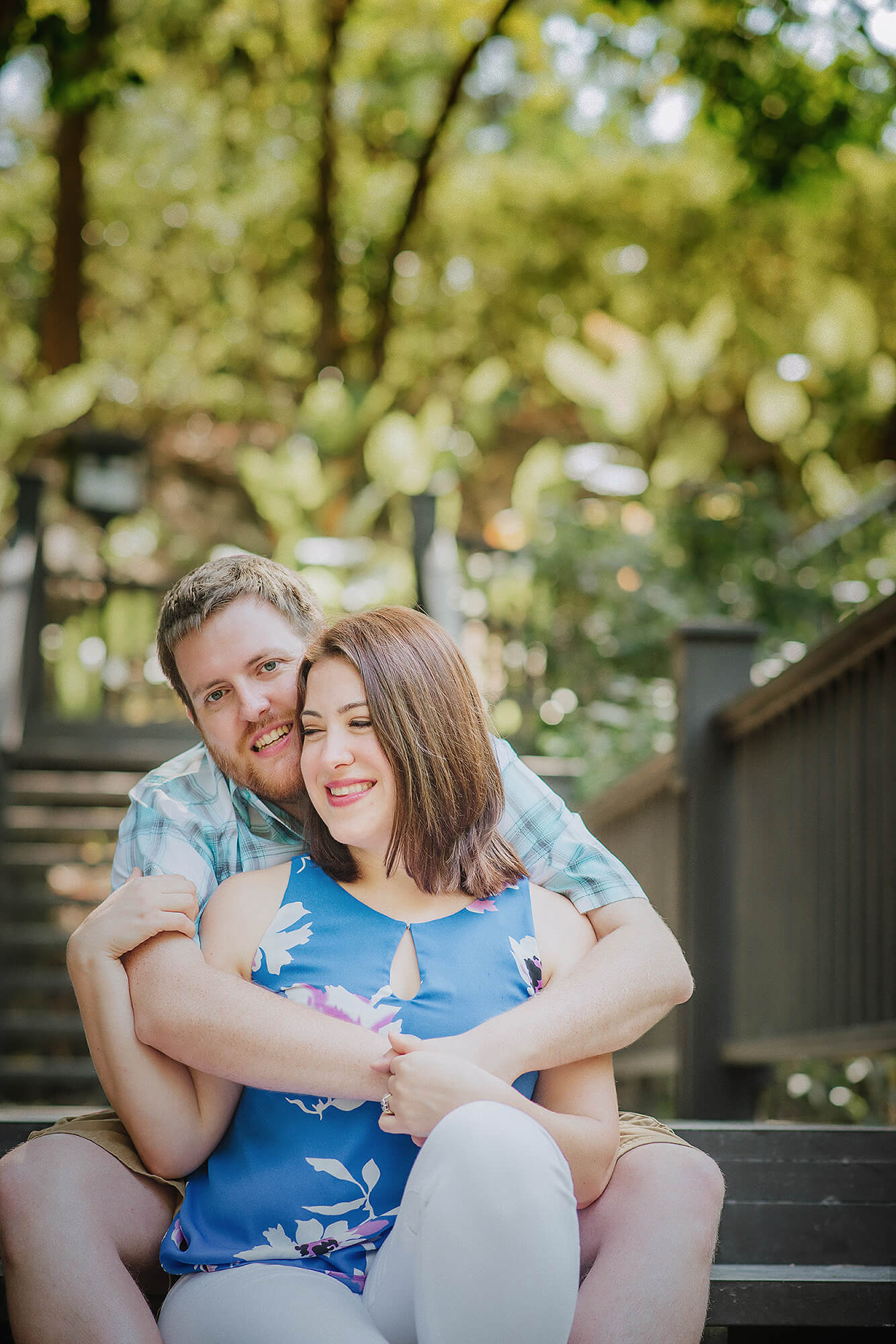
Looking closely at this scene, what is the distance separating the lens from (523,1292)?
3.89 ft

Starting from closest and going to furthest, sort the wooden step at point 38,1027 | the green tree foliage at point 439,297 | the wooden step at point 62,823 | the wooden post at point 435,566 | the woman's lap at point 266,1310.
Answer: the woman's lap at point 266,1310 < the wooden step at point 38,1027 < the wooden post at point 435,566 < the wooden step at point 62,823 < the green tree foliage at point 439,297

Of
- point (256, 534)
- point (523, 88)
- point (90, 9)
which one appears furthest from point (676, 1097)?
point (523, 88)

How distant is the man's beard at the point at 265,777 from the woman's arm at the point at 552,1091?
0.37 meters

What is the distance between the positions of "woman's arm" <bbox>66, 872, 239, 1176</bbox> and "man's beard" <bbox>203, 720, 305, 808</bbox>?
0.25 metres

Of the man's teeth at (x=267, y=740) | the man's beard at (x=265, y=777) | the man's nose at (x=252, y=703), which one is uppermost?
the man's nose at (x=252, y=703)

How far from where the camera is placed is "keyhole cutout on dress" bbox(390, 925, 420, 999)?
1.48m

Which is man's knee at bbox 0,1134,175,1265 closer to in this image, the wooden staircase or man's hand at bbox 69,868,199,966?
man's hand at bbox 69,868,199,966

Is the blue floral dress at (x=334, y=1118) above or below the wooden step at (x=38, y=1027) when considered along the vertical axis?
above

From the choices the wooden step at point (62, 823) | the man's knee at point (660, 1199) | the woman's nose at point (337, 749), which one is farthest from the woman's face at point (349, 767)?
the wooden step at point (62, 823)

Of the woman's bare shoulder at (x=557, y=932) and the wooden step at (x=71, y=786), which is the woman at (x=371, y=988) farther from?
the wooden step at (x=71, y=786)

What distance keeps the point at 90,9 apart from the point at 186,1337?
5714 millimetres

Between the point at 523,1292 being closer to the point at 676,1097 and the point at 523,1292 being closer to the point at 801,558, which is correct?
the point at 676,1097

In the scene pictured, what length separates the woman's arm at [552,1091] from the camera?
130cm

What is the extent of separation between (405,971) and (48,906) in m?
5.04
